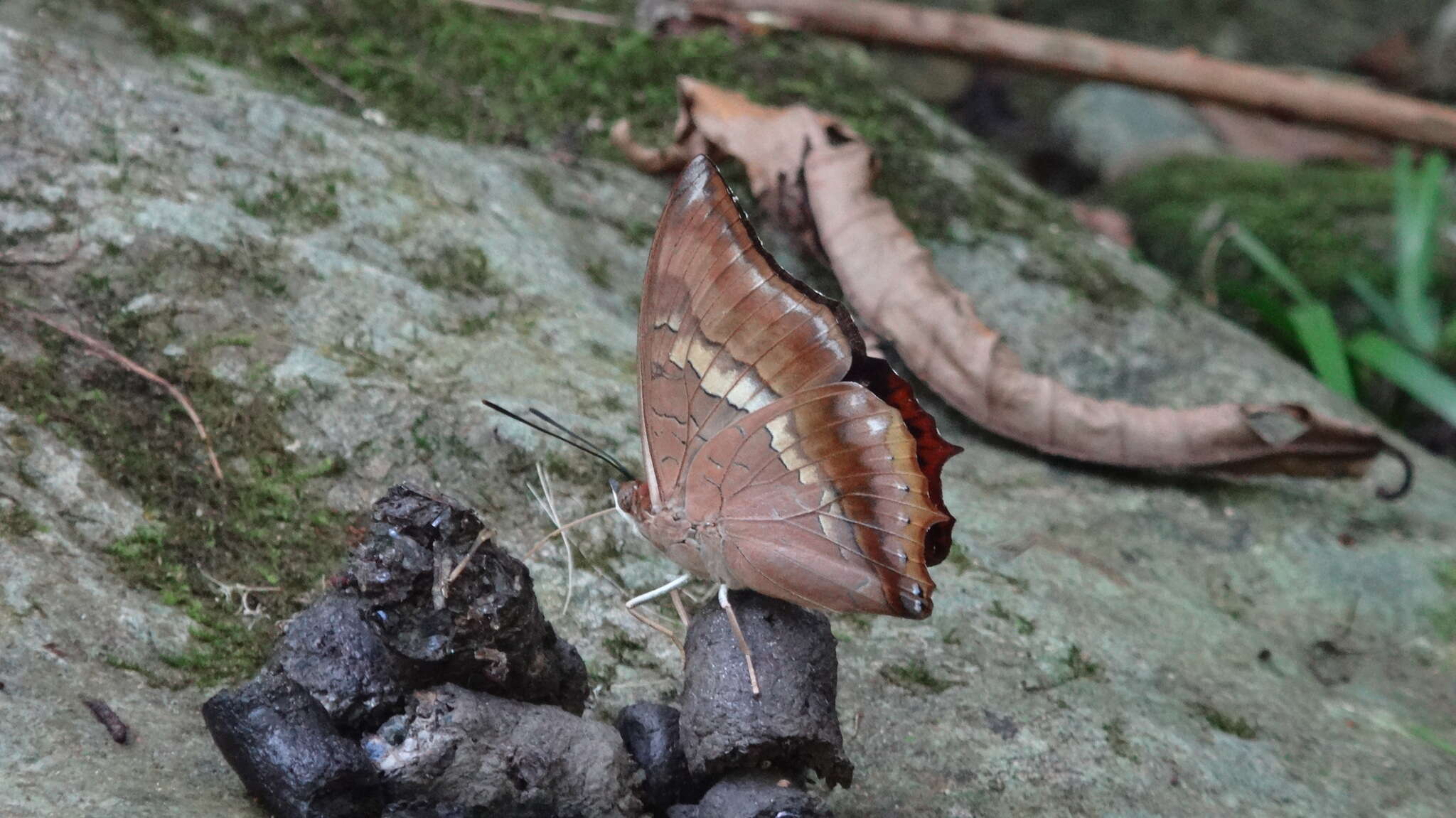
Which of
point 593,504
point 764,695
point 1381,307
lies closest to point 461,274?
point 593,504

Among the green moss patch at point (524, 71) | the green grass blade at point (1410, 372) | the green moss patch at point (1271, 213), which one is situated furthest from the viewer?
the green moss patch at point (1271, 213)

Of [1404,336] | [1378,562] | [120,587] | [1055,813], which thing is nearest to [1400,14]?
[1404,336]

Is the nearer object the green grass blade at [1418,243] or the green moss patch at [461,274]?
the green moss patch at [461,274]

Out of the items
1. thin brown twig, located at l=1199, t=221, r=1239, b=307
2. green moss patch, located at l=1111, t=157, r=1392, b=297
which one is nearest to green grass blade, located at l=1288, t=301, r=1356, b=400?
thin brown twig, located at l=1199, t=221, r=1239, b=307

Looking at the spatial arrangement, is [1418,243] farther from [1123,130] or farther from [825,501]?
[825,501]

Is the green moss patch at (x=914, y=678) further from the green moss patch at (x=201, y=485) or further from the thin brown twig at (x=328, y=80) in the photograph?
the thin brown twig at (x=328, y=80)

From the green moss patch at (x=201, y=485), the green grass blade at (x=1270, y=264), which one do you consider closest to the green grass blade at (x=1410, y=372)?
the green grass blade at (x=1270, y=264)
